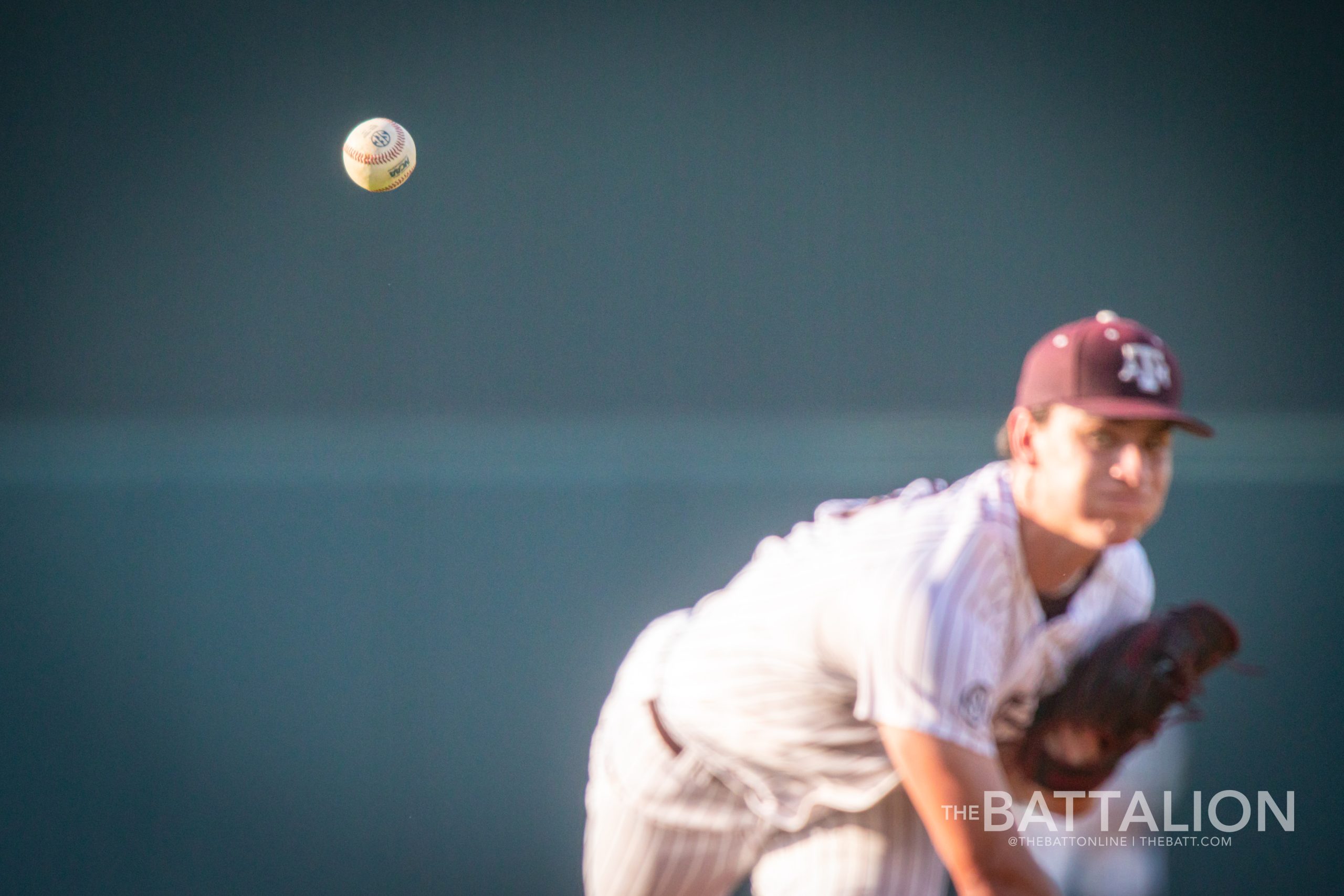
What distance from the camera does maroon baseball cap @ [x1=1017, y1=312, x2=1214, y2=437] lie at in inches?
48.5

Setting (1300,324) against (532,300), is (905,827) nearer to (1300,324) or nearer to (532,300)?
(532,300)

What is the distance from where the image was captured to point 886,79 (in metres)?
3.47

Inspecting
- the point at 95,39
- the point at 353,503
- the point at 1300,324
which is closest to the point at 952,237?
the point at 1300,324

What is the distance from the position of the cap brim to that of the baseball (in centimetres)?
218

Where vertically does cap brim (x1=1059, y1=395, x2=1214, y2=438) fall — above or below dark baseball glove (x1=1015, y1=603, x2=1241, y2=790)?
above

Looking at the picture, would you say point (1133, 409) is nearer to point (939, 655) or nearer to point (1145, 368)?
point (1145, 368)

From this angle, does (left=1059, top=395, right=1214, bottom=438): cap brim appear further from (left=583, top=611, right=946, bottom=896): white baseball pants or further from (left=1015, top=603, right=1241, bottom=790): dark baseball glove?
(left=583, top=611, right=946, bottom=896): white baseball pants

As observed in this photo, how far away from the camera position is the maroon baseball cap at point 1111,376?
1232 mm

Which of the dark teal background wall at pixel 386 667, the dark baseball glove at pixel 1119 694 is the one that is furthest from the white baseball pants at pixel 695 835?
the dark teal background wall at pixel 386 667

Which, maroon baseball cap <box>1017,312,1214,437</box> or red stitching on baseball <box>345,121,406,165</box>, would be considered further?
red stitching on baseball <box>345,121,406,165</box>

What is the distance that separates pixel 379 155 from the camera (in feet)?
9.74

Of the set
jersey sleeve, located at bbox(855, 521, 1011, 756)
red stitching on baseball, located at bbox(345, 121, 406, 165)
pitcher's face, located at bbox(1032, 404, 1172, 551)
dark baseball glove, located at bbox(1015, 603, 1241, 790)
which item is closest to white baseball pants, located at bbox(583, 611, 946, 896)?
dark baseball glove, located at bbox(1015, 603, 1241, 790)

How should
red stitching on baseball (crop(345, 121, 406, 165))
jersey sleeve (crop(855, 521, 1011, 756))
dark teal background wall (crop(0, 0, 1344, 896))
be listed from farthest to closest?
dark teal background wall (crop(0, 0, 1344, 896))
red stitching on baseball (crop(345, 121, 406, 165))
jersey sleeve (crop(855, 521, 1011, 756))

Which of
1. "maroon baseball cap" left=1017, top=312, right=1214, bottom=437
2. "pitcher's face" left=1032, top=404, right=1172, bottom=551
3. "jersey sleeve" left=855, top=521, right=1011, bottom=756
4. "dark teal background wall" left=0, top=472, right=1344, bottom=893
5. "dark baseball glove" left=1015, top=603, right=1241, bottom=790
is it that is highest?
"maroon baseball cap" left=1017, top=312, right=1214, bottom=437
